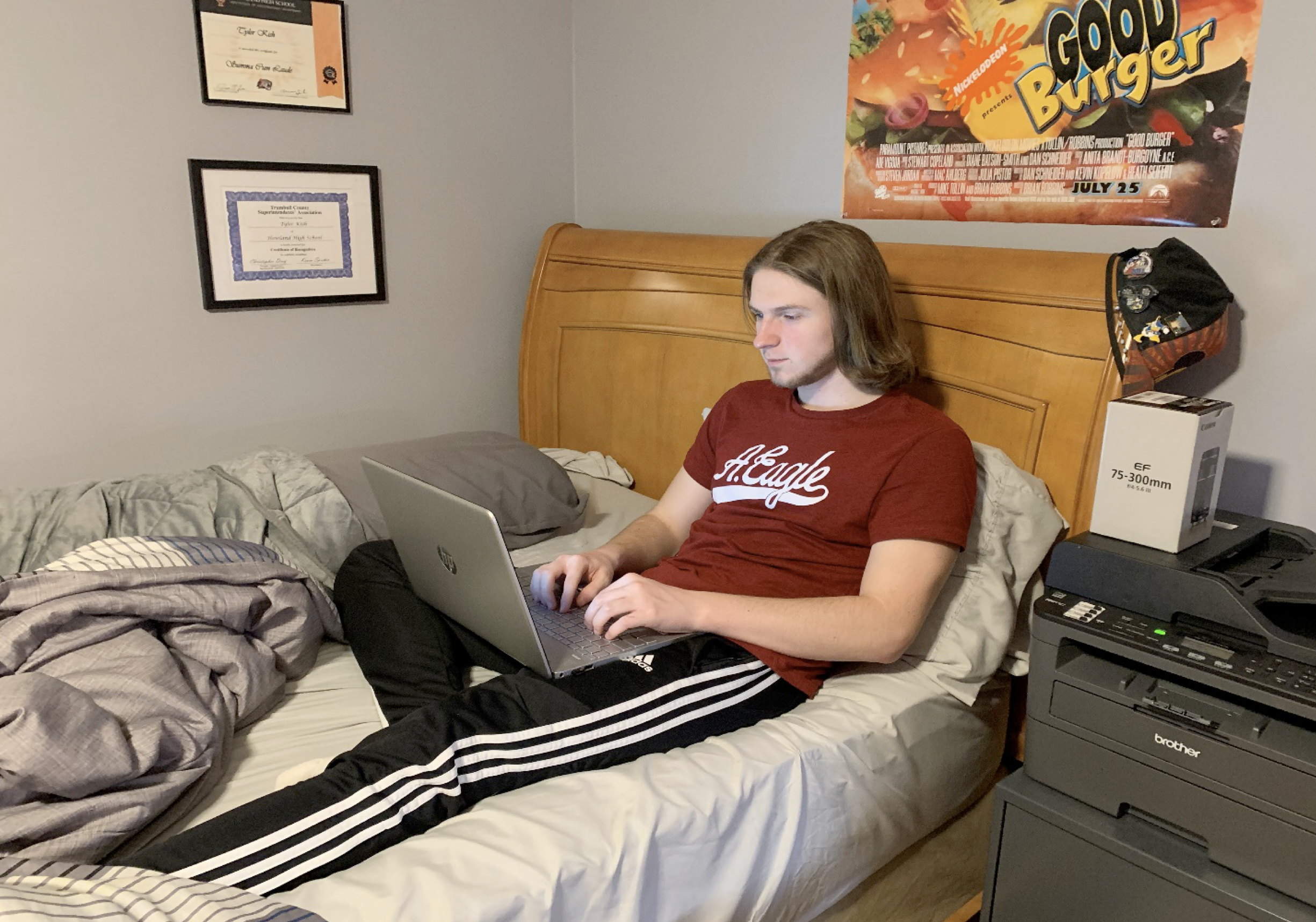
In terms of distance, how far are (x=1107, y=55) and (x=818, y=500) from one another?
0.91m

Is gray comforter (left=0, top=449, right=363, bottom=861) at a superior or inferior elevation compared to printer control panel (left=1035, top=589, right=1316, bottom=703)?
inferior

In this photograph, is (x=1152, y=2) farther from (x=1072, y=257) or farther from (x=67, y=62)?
(x=67, y=62)

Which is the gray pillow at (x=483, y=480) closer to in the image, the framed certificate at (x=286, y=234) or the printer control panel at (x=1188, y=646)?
the framed certificate at (x=286, y=234)

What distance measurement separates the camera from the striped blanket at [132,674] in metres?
1.07

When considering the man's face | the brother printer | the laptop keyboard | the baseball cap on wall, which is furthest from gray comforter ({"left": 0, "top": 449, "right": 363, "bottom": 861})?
the baseball cap on wall

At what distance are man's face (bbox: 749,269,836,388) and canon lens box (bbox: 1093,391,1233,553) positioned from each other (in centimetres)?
44

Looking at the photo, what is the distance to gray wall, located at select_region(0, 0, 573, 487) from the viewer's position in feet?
6.46

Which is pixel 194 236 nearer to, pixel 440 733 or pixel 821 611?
pixel 440 733

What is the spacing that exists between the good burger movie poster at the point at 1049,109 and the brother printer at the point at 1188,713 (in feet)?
1.99

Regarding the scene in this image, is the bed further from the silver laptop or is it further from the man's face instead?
the man's face

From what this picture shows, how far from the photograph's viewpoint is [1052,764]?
1.31m

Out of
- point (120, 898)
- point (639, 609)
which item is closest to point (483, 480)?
point (639, 609)

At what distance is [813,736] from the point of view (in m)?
1.27

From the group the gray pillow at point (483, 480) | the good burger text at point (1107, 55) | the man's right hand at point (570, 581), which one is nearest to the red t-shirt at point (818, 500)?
the man's right hand at point (570, 581)
